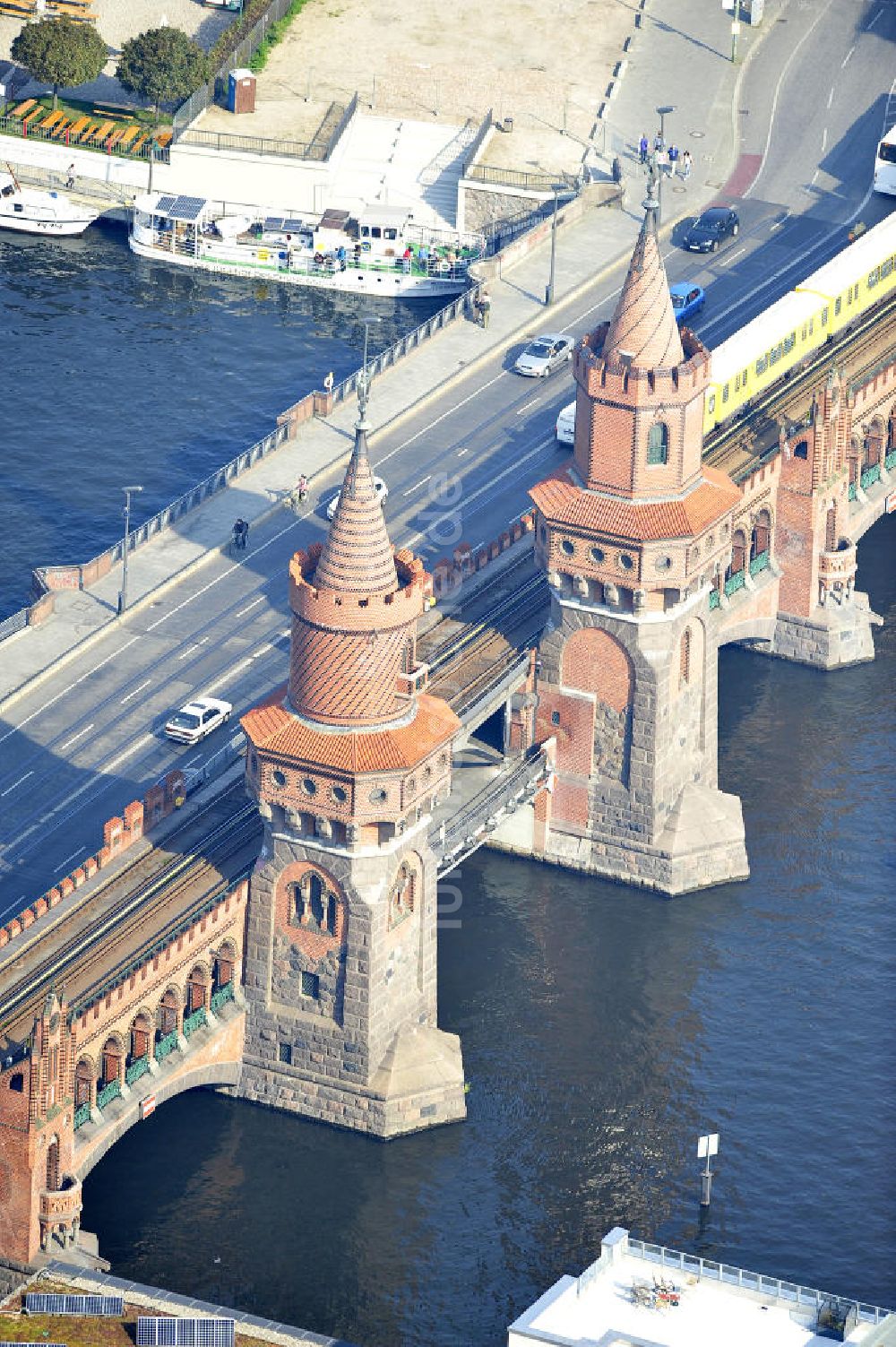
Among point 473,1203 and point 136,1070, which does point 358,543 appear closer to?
point 136,1070

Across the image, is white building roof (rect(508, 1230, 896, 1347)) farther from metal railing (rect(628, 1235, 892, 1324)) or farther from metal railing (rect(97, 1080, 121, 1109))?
metal railing (rect(97, 1080, 121, 1109))

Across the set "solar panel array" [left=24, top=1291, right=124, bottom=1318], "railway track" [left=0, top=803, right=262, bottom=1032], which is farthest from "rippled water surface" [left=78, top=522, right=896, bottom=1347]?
"railway track" [left=0, top=803, right=262, bottom=1032]

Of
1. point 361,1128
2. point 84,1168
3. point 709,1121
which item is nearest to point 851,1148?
point 709,1121

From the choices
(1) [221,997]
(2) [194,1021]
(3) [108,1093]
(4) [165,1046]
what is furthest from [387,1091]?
(3) [108,1093]

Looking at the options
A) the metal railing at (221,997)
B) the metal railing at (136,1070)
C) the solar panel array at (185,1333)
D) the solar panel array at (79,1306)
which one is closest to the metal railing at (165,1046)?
the metal railing at (136,1070)

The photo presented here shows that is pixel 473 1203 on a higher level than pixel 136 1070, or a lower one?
lower

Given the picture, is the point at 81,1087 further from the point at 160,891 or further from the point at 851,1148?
the point at 851,1148
